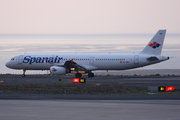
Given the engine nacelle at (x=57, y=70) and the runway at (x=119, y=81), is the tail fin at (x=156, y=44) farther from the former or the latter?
the engine nacelle at (x=57, y=70)

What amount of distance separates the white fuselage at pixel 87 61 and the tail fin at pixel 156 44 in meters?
1.38

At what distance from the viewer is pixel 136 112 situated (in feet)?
49.1

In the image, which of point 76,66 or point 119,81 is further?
point 76,66

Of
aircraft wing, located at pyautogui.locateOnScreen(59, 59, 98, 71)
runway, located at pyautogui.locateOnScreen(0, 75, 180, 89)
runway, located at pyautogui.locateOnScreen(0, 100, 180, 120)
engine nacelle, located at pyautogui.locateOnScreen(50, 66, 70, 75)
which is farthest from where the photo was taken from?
aircraft wing, located at pyautogui.locateOnScreen(59, 59, 98, 71)

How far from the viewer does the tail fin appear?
54812 mm

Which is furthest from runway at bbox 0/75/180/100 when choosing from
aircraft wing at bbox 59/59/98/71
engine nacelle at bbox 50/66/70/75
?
aircraft wing at bbox 59/59/98/71

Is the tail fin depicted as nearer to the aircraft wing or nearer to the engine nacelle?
the aircraft wing

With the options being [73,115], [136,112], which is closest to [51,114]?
[73,115]

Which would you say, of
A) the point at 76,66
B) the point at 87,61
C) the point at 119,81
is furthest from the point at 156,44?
the point at 119,81

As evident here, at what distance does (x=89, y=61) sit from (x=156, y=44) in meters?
12.9

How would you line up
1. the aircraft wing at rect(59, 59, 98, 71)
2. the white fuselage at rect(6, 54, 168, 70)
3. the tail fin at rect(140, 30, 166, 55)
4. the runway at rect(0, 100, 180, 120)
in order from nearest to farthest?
the runway at rect(0, 100, 180, 120) → the aircraft wing at rect(59, 59, 98, 71) → the white fuselage at rect(6, 54, 168, 70) → the tail fin at rect(140, 30, 166, 55)

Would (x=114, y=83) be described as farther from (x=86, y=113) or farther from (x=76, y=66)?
(x=86, y=113)

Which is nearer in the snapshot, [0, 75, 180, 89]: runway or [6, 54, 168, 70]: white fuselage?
[0, 75, 180, 89]: runway

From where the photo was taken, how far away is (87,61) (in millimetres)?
55469
